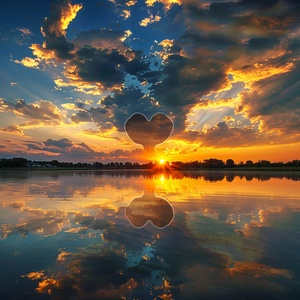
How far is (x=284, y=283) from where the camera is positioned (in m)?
7.66

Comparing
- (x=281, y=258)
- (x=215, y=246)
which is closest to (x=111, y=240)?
(x=215, y=246)

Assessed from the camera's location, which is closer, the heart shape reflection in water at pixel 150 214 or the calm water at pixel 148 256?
the calm water at pixel 148 256

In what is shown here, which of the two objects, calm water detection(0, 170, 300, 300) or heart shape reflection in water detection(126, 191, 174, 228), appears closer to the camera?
calm water detection(0, 170, 300, 300)

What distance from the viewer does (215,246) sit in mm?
11180

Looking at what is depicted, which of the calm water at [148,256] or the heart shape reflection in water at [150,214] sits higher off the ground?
the heart shape reflection in water at [150,214]

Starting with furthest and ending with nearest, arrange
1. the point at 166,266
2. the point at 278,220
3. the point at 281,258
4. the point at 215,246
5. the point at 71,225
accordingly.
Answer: the point at 278,220
the point at 71,225
the point at 215,246
the point at 281,258
the point at 166,266

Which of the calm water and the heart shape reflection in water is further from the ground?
the heart shape reflection in water

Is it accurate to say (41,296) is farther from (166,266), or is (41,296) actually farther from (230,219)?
(230,219)

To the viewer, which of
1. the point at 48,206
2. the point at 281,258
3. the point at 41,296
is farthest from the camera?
the point at 48,206

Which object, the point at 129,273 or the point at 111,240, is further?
the point at 111,240

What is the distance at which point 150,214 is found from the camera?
17.9 metres

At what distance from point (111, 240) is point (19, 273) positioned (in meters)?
4.45

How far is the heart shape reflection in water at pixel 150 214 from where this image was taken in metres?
15.4

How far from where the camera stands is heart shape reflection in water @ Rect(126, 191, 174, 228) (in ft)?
50.6
